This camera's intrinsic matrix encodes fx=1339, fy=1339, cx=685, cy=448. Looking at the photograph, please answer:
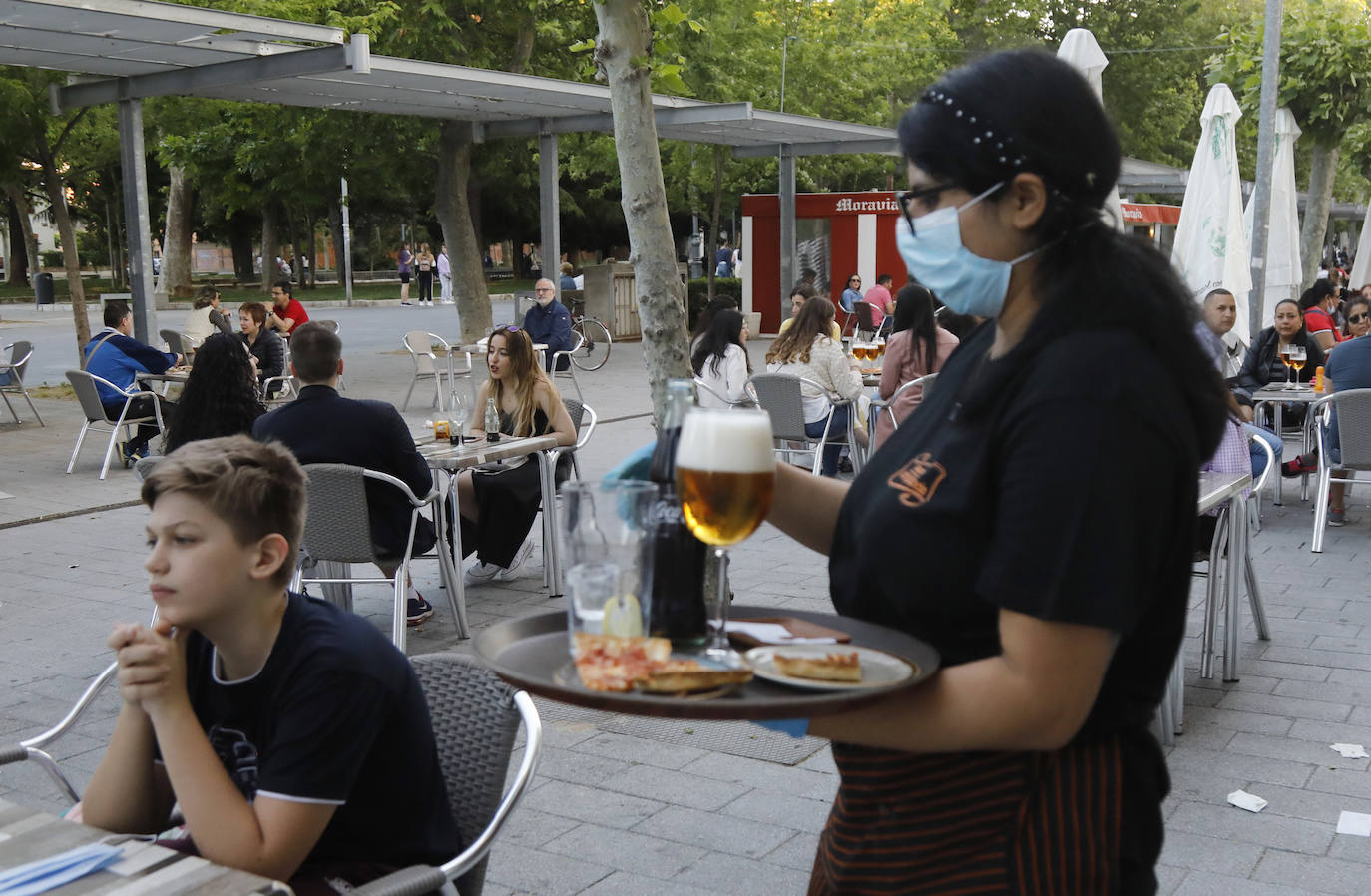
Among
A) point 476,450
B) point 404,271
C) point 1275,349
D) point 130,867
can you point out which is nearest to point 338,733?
point 130,867

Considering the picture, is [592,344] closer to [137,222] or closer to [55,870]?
[137,222]

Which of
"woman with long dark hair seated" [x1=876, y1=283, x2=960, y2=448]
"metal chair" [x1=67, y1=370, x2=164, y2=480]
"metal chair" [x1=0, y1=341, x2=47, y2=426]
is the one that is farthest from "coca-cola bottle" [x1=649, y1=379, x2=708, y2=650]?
"metal chair" [x1=0, y1=341, x2=47, y2=426]

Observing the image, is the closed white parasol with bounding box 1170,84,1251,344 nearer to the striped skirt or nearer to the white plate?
the striped skirt

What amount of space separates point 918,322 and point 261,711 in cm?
712

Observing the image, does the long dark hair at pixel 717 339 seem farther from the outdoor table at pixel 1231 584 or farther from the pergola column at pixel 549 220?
the pergola column at pixel 549 220

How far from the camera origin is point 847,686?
4.28 ft

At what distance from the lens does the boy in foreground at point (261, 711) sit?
2.05 meters

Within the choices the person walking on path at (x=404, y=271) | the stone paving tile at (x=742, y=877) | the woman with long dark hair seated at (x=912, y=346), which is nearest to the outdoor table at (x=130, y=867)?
the stone paving tile at (x=742, y=877)

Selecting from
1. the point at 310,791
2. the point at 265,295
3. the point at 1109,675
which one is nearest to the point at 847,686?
the point at 1109,675

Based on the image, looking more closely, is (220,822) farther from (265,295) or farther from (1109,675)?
(265,295)

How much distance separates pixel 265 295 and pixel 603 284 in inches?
763

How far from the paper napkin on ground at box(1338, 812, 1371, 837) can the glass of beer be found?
3.30 meters

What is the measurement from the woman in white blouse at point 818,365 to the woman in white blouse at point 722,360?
32 centimetres

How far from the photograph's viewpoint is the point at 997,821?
154 cm
